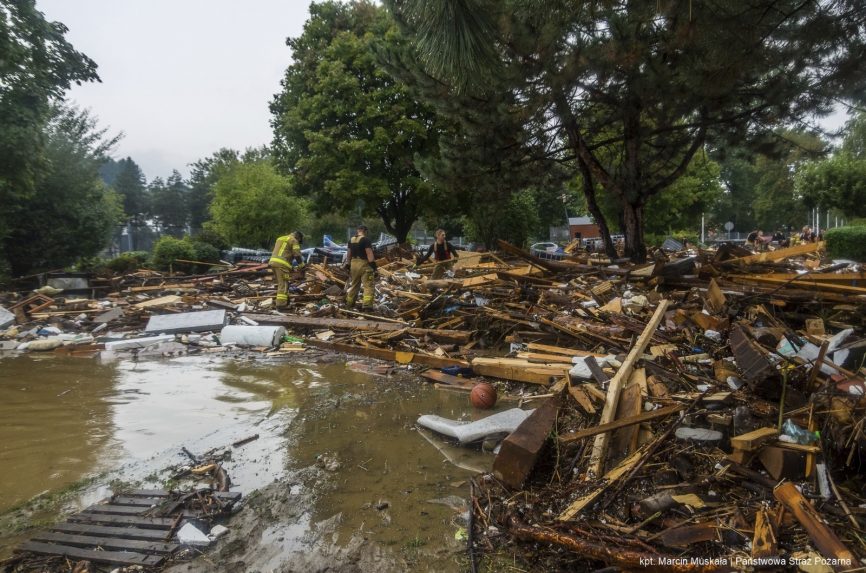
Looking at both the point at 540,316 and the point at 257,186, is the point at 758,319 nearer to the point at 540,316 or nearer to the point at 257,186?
the point at 540,316

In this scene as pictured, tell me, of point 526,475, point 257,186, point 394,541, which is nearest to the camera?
point 394,541

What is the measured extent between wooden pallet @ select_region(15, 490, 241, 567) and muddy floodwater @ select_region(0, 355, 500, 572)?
0.72 feet

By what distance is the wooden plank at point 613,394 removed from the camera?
11.8 ft

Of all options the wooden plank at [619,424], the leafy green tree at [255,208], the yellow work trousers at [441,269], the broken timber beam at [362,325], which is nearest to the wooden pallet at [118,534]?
the wooden plank at [619,424]

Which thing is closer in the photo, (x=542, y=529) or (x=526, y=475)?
(x=542, y=529)

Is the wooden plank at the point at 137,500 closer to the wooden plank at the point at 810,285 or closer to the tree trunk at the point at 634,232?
the wooden plank at the point at 810,285

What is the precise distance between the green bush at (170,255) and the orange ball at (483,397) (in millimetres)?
17612

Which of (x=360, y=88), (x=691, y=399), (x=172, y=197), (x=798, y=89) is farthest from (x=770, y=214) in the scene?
(x=172, y=197)

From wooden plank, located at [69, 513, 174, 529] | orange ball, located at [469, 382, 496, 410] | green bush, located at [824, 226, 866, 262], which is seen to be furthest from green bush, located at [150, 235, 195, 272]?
green bush, located at [824, 226, 866, 262]

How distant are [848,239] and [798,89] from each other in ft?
44.3

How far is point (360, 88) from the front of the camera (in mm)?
21266

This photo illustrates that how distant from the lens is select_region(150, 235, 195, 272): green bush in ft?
64.4

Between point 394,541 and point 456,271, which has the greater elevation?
point 456,271

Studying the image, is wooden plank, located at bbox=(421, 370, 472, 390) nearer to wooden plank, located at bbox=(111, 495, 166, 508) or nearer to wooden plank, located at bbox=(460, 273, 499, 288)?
wooden plank, located at bbox=(460, 273, 499, 288)
